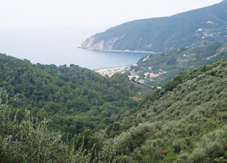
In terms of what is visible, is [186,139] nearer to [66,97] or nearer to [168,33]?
[66,97]

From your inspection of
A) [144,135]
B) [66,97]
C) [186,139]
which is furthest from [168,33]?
[186,139]

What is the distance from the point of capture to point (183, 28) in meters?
123

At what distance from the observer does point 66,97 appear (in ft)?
80.1

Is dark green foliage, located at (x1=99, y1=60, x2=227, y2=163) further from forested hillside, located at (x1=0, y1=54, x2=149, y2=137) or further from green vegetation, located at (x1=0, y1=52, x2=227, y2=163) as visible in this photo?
forested hillside, located at (x1=0, y1=54, x2=149, y2=137)

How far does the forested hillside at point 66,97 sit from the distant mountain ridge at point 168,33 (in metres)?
84.4

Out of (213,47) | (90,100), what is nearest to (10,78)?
→ (90,100)

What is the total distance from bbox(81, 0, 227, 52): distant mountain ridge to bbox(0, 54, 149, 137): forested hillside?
84394 mm

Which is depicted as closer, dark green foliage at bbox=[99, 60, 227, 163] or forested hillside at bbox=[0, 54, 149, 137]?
dark green foliage at bbox=[99, 60, 227, 163]

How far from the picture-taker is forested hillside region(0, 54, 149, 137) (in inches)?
723

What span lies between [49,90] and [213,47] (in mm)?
51320

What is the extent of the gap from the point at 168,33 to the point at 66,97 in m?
111

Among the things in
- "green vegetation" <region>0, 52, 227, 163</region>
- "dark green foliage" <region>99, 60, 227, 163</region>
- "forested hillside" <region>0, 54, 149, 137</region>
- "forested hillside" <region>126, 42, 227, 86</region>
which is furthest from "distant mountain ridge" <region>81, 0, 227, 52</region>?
"dark green foliage" <region>99, 60, 227, 163</region>

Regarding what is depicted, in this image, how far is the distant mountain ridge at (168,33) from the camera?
363ft

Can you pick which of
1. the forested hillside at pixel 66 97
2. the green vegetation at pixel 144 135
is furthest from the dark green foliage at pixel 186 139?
the forested hillside at pixel 66 97
